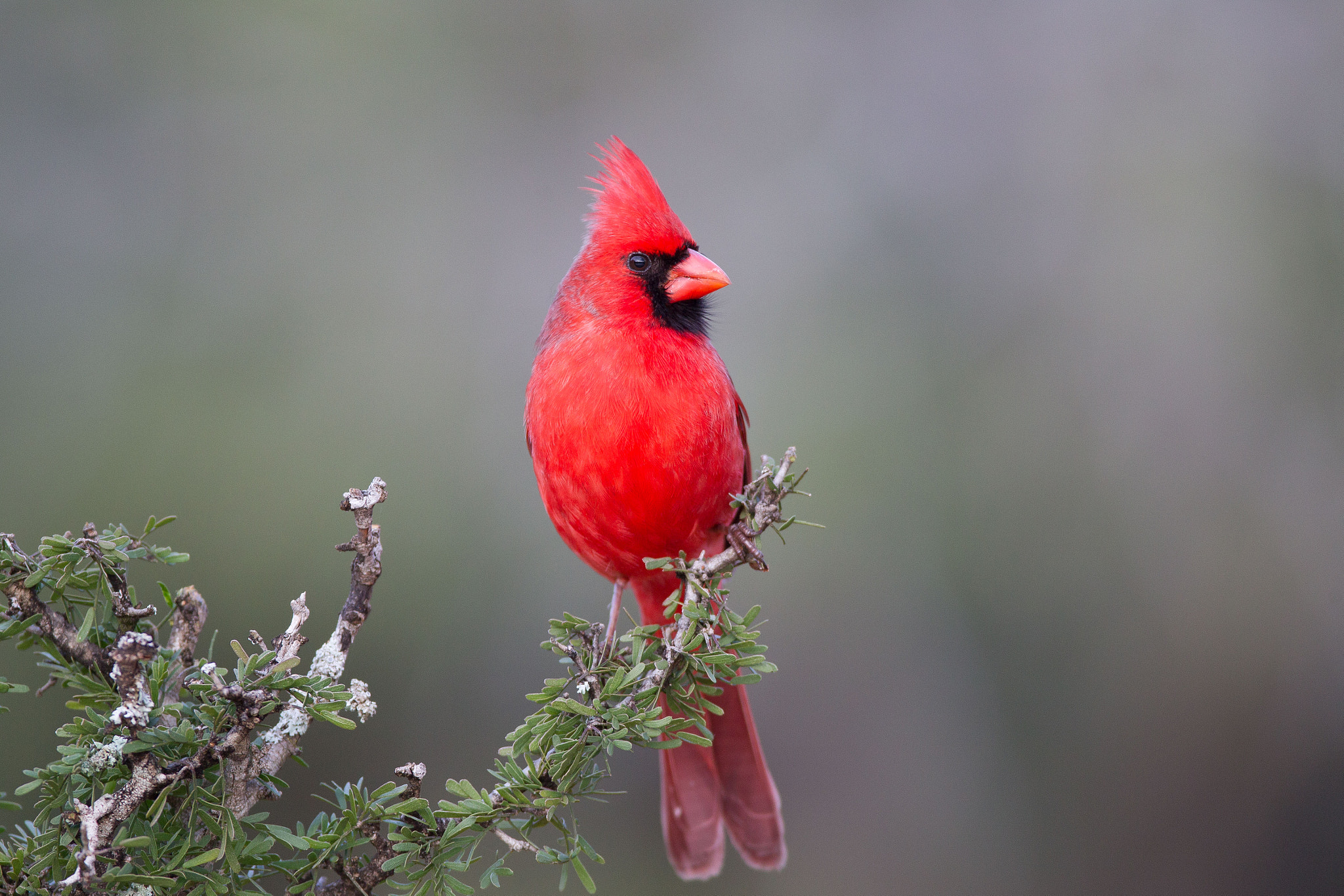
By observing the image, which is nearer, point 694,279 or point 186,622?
point 186,622

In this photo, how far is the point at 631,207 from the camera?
1.63m

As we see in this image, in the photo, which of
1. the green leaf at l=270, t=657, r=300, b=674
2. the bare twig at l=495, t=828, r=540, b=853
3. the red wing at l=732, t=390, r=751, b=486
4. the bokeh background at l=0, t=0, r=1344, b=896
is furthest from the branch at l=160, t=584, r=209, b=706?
the bokeh background at l=0, t=0, r=1344, b=896

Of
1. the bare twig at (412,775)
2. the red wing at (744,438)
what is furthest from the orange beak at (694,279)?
the bare twig at (412,775)

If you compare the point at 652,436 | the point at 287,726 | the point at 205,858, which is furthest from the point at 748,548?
the point at 205,858

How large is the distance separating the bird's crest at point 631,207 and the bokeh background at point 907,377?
0.85 metres

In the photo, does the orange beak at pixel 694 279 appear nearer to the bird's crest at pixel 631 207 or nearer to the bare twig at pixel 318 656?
the bird's crest at pixel 631 207

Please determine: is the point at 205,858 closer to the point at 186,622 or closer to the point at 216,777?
the point at 216,777

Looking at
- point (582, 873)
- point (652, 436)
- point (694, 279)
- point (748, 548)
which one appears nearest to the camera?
point (582, 873)

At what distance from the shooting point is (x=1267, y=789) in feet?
8.55

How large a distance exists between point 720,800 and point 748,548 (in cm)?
69

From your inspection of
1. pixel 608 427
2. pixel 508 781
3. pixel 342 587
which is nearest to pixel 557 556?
pixel 342 587

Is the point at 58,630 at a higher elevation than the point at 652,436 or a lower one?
lower

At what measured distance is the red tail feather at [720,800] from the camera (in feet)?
5.54

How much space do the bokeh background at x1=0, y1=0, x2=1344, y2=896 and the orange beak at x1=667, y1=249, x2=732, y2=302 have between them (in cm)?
86
